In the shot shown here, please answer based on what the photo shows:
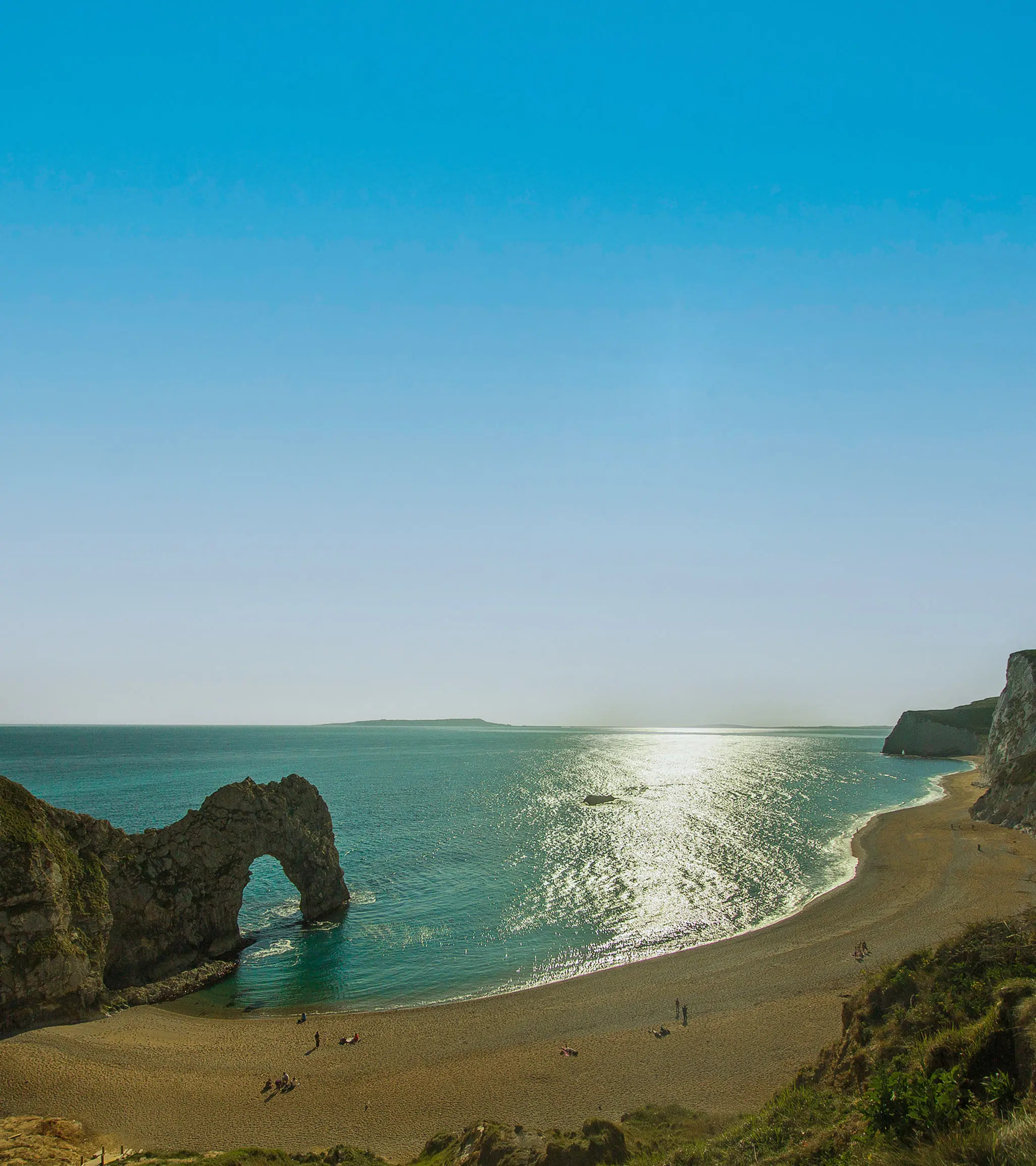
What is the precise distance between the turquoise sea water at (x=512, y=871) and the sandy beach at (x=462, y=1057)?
388cm

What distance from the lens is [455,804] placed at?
111 metres

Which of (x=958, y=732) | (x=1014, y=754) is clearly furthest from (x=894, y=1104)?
(x=958, y=732)

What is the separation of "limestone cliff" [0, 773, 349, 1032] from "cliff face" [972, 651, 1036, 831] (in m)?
78.2

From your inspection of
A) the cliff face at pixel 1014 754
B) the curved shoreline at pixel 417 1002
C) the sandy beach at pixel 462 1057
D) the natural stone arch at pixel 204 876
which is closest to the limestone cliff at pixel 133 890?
the natural stone arch at pixel 204 876

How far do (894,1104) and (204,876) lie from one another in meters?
45.2

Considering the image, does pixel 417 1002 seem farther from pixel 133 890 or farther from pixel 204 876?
pixel 133 890

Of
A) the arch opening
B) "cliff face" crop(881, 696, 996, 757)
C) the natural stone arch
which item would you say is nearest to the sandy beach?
the natural stone arch

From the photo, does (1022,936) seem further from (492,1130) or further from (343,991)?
(343,991)

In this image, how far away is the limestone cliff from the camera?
33.2m

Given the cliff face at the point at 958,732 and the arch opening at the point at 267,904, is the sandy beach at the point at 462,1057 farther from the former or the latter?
the cliff face at the point at 958,732

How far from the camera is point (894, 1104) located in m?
13.1

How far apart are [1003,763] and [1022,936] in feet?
300

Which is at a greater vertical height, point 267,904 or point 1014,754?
point 1014,754

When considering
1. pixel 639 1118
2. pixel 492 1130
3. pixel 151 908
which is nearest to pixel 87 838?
pixel 151 908
